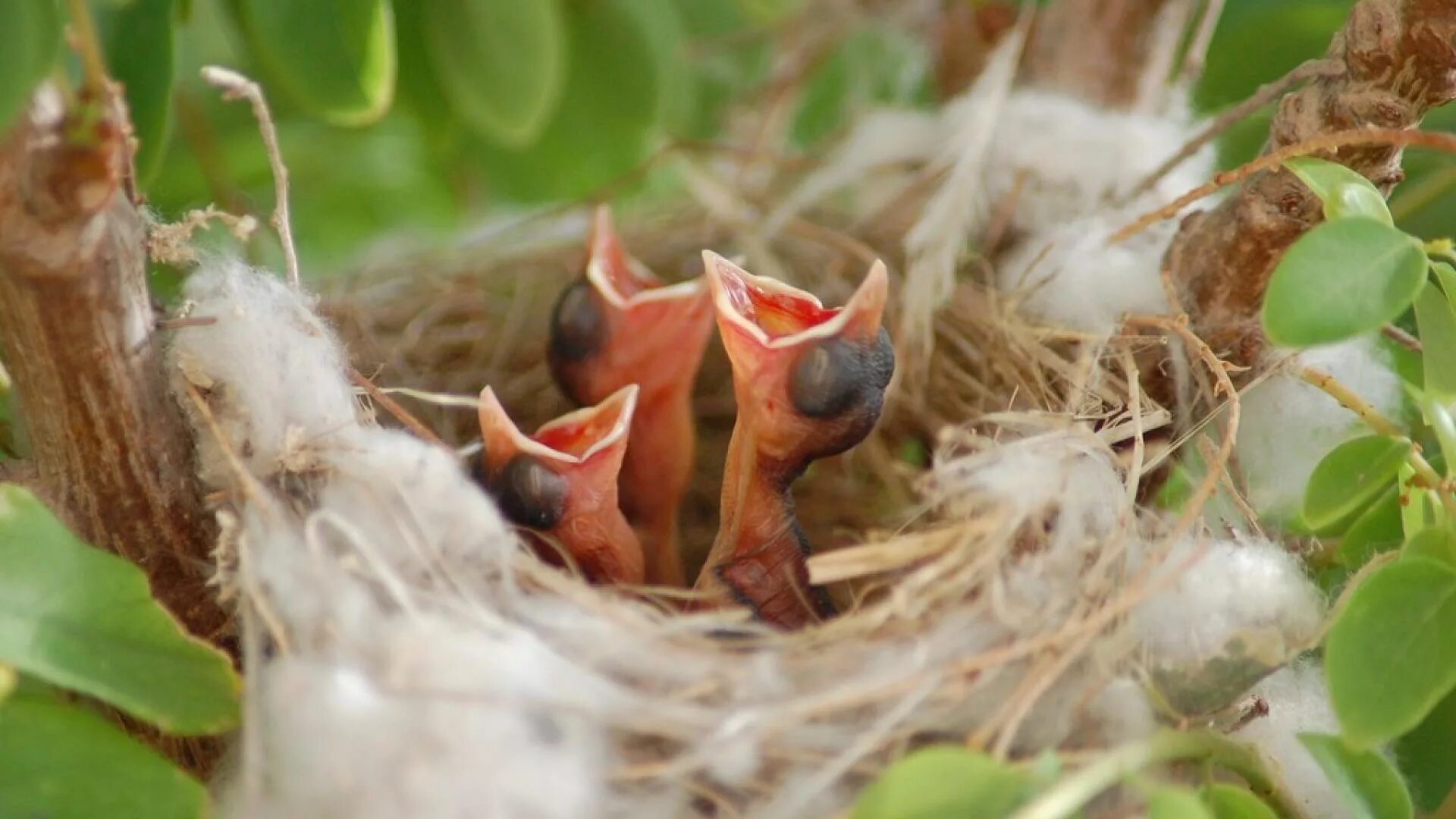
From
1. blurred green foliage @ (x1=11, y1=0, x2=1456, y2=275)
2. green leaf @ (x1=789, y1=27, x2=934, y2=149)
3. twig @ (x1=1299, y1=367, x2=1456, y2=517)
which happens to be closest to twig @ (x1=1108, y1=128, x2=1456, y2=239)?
twig @ (x1=1299, y1=367, x2=1456, y2=517)

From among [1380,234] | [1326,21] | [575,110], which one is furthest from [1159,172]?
[575,110]

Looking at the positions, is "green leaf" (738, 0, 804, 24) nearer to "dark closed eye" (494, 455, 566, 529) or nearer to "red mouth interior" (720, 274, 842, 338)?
"red mouth interior" (720, 274, 842, 338)

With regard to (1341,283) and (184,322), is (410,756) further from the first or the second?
(1341,283)

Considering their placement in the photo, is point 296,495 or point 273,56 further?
point 273,56

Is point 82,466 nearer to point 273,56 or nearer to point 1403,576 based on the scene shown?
point 273,56

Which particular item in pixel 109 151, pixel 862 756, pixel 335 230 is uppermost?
pixel 109 151

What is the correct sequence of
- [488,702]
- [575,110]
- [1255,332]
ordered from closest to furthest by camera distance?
1. [488,702]
2. [1255,332]
3. [575,110]
